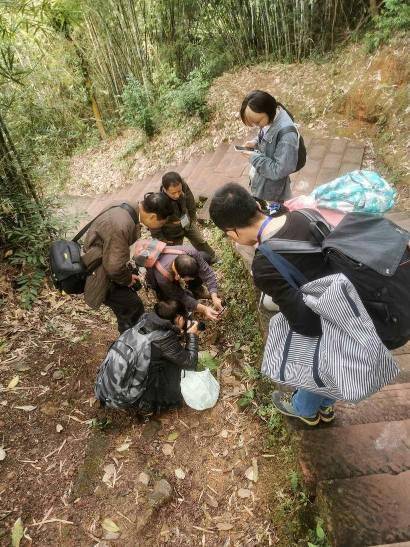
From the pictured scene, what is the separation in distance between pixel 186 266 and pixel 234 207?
119 centimetres

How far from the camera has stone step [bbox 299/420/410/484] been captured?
2078mm

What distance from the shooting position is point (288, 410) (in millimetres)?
2514

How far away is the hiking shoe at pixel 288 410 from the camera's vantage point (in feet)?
7.99

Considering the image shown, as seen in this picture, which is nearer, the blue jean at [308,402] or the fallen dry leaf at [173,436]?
the blue jean at [308,402]

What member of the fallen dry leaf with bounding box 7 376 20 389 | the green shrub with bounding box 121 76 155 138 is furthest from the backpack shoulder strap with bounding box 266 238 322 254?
the green shrub with bounding box 121 76 155 138

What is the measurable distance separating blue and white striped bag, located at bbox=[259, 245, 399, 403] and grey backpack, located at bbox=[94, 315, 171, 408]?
1.27 metres

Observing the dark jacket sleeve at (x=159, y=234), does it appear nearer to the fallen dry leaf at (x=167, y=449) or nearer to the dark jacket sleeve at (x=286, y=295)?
the fallen dry leaf at (x=167, y=449)

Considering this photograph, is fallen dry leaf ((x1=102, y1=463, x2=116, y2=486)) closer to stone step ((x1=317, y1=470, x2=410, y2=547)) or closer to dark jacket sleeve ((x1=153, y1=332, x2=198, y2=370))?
dark jacket sleeve ((x1=153, y1=332, x2=198, y2=370))

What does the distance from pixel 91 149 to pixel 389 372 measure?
10.8 metres

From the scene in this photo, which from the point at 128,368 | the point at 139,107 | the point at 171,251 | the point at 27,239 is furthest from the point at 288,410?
the point at 139,107

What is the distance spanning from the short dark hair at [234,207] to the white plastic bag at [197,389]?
60.1 inches

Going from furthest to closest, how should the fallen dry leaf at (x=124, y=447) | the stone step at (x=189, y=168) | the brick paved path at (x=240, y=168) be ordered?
the stone step at (x=189, y=168)
the brick paved path at (x=240, y=168)
the fallen dry leaf at (x=124, y=447)

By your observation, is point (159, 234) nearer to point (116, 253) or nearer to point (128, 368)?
point (116, 253)

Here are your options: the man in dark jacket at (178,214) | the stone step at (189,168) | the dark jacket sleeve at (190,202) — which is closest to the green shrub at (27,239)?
the man in dark jacket at (178,214)
